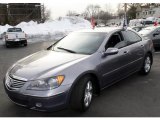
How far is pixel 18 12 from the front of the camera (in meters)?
42.0

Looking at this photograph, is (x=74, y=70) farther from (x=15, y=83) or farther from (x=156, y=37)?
(x=156, y=37)

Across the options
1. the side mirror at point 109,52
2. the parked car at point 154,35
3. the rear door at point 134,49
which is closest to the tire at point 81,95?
the side mirror at point 109,52

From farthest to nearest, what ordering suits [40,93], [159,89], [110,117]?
[159,89] → [110,117] → [40,93]

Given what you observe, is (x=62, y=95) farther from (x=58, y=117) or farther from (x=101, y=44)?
(x=101, y=44)

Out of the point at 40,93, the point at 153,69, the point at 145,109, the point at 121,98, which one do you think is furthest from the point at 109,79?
the point at 153,69

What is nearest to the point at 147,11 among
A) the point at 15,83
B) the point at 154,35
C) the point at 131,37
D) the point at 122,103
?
the point at 154,35

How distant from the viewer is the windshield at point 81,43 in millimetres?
4770

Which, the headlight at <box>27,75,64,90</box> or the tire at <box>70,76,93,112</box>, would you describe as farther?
the tire at <box>70,76,93,112</box>

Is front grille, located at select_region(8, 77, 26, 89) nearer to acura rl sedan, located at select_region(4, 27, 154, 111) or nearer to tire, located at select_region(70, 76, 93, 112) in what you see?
acura rl sedan, located at select_region(4, 27, 154, 111)

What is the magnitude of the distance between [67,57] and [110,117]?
1.40 metres

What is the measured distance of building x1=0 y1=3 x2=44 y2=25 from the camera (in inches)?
1504

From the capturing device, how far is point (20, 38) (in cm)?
1656

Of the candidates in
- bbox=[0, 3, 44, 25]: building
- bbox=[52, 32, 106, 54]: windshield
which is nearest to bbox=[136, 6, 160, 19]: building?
bbox=[0, 3, 44, 25]: building

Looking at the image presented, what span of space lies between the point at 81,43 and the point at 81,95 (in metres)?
1.50
